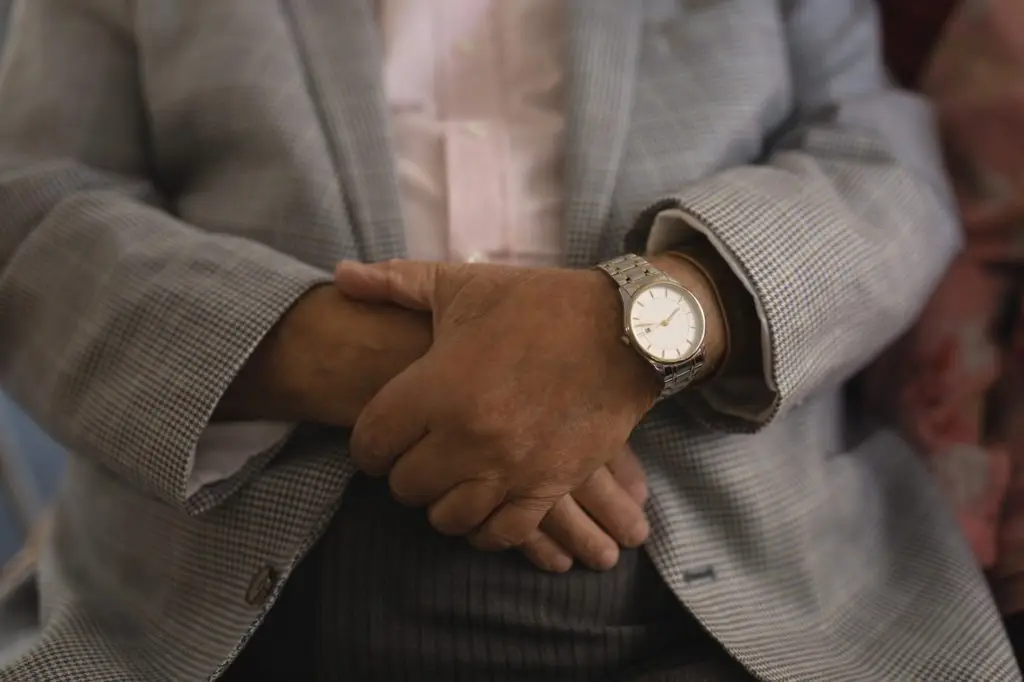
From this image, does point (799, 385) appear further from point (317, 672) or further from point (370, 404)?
point (317, 672)

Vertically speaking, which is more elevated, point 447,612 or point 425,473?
point 425,473

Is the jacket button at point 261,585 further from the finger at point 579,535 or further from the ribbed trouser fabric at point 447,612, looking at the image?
the finger at point 579,535

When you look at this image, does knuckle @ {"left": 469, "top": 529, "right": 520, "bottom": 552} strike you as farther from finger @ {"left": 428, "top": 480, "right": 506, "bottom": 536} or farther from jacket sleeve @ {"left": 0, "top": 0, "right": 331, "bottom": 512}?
jacket sleeve @ {"left": 0, "top": 0, "right": 331, "bottom": 512}

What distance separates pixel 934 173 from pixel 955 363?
0.59 ft

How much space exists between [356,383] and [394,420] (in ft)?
0.21

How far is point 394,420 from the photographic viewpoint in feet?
1.84

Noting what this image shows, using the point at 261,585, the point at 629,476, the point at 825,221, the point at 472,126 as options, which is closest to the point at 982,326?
the point at 825,221

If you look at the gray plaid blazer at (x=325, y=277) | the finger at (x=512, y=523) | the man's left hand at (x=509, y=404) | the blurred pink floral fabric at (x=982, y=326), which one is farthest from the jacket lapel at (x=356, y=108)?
the blurred pink floral fabric at (x=982, y=326)

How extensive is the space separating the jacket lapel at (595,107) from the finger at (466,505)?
205mm

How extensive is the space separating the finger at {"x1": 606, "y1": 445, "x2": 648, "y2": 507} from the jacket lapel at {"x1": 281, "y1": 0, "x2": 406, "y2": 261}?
23 centimetres

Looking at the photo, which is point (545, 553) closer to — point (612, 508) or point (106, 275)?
point (612, 508)

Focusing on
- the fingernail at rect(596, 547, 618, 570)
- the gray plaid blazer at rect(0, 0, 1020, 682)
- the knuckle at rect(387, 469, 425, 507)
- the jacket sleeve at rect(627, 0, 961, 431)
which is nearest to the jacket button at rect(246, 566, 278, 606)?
the gray plaid blazer at rect(0, 0, 1020, 682)

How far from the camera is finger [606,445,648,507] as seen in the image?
646 millimetres

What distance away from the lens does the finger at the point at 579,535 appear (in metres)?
0.62
